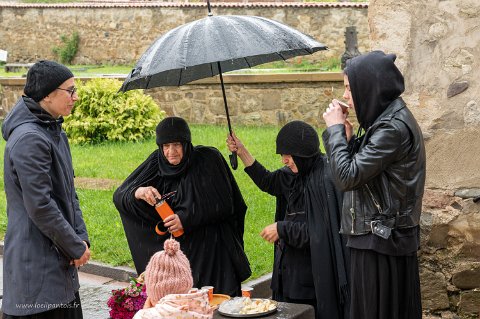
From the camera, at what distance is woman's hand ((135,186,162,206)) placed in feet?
17.5

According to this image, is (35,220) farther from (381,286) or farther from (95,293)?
(95,293)

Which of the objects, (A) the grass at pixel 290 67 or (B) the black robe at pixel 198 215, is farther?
(A) the grass at pixel 290 67

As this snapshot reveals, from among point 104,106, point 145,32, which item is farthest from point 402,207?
point 145,32

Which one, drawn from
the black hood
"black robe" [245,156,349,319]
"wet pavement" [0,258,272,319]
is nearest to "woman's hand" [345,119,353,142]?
the black hood

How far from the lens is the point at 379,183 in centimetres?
413

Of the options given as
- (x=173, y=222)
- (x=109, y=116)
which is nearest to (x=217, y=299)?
(x=173, y=222)

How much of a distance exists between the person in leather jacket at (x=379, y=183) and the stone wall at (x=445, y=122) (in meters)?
1.57

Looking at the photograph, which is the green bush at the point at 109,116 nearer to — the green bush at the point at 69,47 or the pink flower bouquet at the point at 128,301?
the pink flower bouquet at the point at 128,301

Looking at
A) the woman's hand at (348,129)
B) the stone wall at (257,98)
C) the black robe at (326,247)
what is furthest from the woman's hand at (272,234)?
the stone wall at (257,98)

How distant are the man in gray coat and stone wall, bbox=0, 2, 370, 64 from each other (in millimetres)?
20619

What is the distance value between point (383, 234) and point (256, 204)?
204 inches

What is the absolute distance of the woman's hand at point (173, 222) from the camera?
17.6 ft

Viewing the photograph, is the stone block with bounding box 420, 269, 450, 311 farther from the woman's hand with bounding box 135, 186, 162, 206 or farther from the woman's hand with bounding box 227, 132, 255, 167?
the woman's hand with bounding box 135, 186, 162, 206

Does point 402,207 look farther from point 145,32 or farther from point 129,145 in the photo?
point 145,32
